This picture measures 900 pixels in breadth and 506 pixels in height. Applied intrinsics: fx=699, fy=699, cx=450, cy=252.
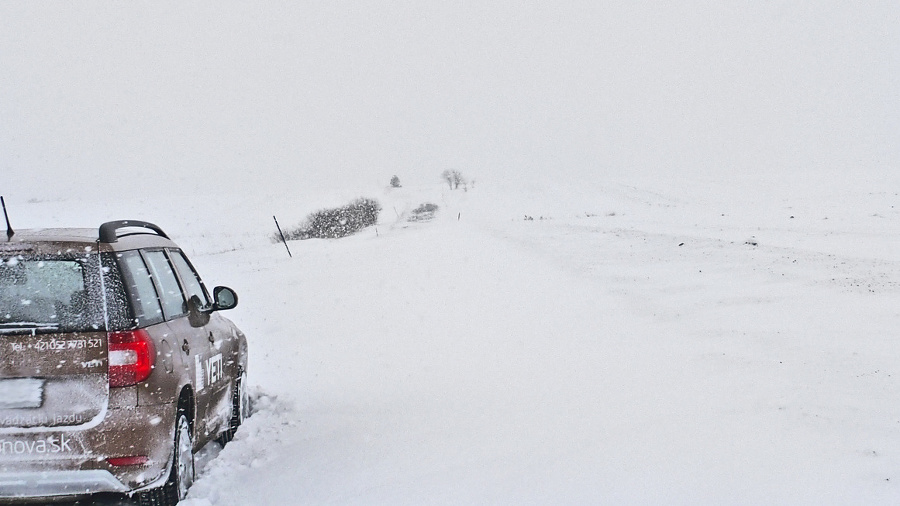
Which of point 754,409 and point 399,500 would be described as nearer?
point 399,500

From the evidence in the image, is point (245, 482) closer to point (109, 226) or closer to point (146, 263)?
point (146, 263)

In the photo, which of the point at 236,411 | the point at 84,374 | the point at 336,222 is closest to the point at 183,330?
the point at 84,374

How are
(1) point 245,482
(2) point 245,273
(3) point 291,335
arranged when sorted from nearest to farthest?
(1) point 245,482 < (3) point 291,335 < (2) point 245,273

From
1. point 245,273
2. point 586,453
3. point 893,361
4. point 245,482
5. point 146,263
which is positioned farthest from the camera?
point 245,273

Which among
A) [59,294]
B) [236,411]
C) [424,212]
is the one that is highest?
[59,294]

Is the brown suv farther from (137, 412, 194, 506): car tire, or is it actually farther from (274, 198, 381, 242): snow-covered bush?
(274, 198, 381, 242): snow-covered bush

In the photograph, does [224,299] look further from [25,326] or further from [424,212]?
[424,212]

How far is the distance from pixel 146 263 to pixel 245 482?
1.82m

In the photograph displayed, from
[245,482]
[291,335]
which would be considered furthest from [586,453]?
[291,335]

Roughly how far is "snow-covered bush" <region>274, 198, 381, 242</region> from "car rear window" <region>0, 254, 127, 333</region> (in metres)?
37.3

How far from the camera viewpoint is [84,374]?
379cm

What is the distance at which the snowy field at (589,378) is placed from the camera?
199 inches

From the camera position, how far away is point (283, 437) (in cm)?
647

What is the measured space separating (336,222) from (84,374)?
4189cm
